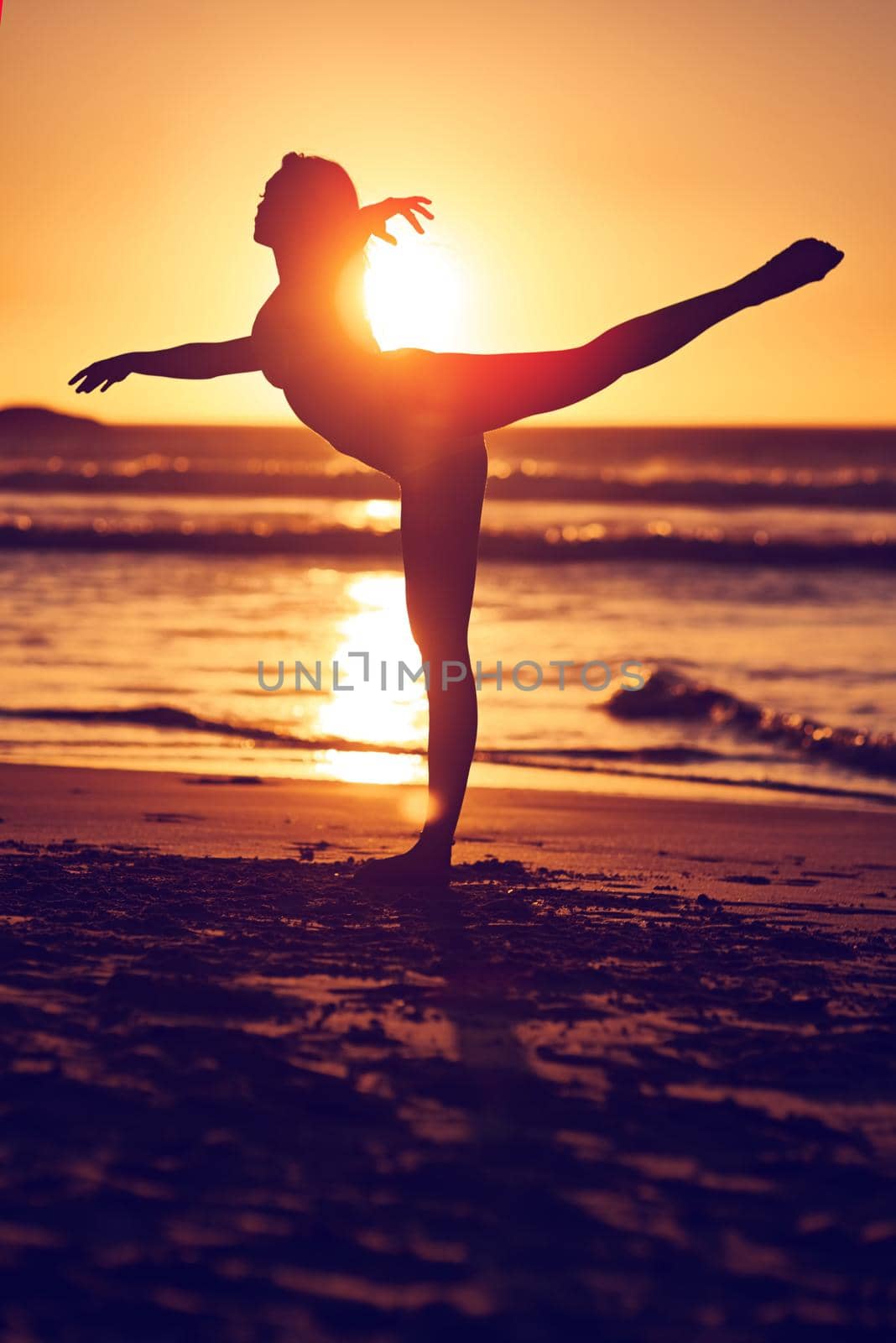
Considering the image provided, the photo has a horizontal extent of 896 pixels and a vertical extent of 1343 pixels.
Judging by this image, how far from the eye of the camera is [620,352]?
4141 mm

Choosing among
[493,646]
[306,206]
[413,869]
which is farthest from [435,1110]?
[493,646]

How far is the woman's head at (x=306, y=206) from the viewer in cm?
444

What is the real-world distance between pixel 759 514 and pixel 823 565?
1125cm

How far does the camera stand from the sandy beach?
6.50 feet

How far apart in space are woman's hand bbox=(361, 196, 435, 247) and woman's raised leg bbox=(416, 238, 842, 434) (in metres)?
0.61

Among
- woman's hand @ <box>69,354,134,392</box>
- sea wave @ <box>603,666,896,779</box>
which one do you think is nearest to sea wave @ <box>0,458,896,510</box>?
sea wave @ <box>603,666,896,779</box>

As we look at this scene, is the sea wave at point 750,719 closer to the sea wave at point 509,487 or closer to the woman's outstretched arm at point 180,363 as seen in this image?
the woman's outstretched arm at point 180,363

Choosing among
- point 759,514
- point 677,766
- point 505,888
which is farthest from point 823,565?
point 505,888

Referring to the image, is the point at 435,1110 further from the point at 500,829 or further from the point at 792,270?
the point at 500,829

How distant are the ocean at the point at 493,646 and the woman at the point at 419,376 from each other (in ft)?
9.38

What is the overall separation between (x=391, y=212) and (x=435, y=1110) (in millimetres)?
2927

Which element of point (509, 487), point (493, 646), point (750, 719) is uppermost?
point (509, 487)

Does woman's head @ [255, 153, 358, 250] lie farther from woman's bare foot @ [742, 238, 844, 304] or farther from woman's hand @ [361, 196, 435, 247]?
woman's bare foot @ [742, 238, 844, 304]

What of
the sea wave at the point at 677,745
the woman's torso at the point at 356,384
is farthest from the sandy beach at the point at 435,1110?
the sea wave at the point at 677,745
